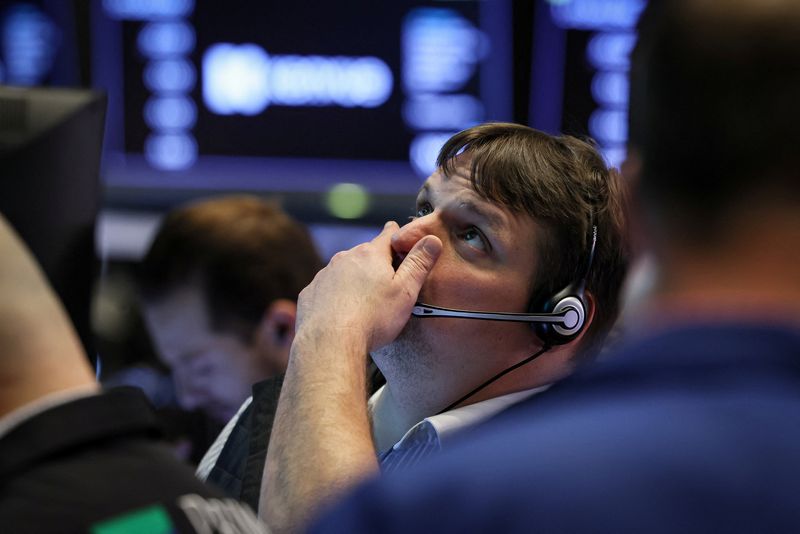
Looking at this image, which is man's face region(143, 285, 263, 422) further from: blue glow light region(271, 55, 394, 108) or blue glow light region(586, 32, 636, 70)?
blue glow light region(586, 32, 636, 70)

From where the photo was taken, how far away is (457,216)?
5.76 feet

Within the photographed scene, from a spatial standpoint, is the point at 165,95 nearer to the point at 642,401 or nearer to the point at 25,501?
the point at 25,501

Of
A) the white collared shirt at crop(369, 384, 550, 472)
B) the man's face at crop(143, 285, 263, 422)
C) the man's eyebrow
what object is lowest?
the man's face at crop(143, 285, 263, 422)

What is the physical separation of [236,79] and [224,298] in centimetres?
111

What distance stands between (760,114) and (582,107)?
268cm

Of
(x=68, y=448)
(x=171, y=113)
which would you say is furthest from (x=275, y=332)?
(x=68, y=448)

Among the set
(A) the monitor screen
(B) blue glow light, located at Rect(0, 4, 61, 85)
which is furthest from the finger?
(B) blue glow light, located at Rect(0, 4, 61, 85)

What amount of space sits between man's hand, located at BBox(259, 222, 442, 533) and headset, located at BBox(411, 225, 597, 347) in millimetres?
86

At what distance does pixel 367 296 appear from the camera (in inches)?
65.5

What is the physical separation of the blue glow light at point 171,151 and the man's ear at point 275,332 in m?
1.10

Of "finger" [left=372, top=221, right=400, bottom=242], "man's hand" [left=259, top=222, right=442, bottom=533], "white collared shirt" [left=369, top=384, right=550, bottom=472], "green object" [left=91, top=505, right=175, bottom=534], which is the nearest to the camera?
"green object" [left=91, top=505, right=175, bottom=534]

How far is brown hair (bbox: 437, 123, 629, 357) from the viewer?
1.72m

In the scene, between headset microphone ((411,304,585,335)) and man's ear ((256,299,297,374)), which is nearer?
headset microphone ((411,304,585,335))

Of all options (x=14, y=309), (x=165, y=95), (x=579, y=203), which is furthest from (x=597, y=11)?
(x=14, y=309)
